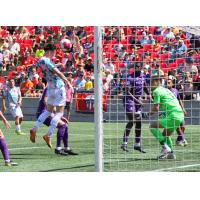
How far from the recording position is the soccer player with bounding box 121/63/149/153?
14.6m

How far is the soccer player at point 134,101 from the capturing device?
1463 cm

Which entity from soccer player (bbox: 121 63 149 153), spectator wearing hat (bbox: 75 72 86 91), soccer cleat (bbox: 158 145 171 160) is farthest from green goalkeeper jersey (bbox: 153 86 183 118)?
spectator wearing hat (bbox: 75 72 86 91)

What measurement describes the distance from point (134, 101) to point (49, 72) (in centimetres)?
204

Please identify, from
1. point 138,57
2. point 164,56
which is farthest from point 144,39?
point 164,56

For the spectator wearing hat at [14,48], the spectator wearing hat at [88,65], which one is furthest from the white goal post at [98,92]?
the spectator wearing hat at [14,48]

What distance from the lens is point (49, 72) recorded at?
14.0 metres

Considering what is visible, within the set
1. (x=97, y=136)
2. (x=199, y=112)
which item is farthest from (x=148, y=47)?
(x=199, y=112)

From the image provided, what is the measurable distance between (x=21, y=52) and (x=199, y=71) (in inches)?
570

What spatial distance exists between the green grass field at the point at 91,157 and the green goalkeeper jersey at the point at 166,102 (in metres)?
0.81

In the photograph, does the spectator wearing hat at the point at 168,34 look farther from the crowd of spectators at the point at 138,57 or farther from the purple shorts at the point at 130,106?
the purple shorts at the point at 130,106

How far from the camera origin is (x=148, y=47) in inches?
576

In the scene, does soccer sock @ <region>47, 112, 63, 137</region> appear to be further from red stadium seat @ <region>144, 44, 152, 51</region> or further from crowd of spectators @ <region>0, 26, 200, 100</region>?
red stadium seat @ <region>144, 44, 152, 51</region>

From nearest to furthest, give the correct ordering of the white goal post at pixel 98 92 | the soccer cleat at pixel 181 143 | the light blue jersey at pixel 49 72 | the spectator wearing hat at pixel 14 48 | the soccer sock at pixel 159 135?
the white goal post at pixel 98 92, the soccer sock at pixel 159 135, the light blue jersey at pixel 49 72, the soccer cleat at pixel 181 143, the spectator wearing hat at pixel 14 48

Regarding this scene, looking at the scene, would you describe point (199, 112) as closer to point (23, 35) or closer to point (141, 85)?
point (141, 85)
